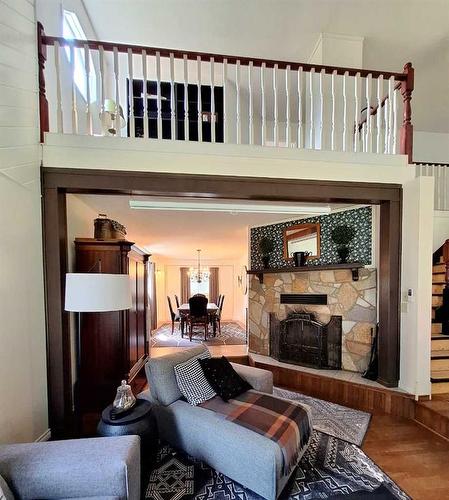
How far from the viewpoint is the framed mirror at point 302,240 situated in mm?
4277

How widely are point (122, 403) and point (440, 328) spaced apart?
4013 mm

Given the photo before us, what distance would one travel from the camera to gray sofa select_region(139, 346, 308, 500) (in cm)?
181

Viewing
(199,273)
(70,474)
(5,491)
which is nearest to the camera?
(5,491)

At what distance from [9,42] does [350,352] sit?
15.5ft

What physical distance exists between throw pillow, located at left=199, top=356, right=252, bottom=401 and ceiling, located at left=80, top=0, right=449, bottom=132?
425 cm

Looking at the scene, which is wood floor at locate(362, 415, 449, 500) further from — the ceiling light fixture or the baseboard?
the baseboard

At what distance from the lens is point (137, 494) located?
1.57 m

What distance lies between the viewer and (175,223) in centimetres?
459

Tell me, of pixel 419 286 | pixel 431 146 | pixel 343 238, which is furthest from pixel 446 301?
pixel 431 146

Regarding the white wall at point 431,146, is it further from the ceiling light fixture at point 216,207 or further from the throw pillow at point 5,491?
Result: the throw pillow at point 5,491

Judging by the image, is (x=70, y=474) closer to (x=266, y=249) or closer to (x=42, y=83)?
(x=42, y=83)

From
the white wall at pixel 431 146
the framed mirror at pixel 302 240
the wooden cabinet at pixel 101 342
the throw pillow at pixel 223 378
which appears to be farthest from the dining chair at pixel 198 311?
the white wall at pixel 431 146

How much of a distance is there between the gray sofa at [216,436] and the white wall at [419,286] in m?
1.55

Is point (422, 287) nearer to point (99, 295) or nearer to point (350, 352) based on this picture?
point (350, 352)
